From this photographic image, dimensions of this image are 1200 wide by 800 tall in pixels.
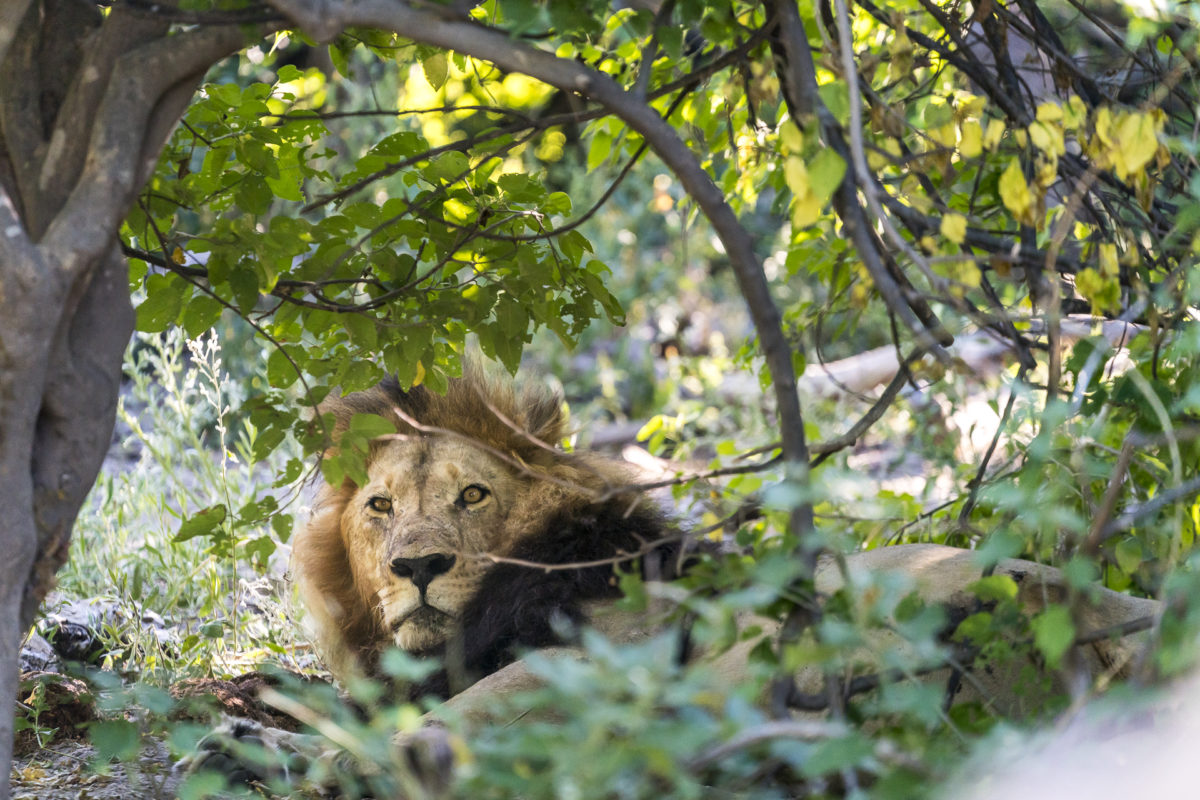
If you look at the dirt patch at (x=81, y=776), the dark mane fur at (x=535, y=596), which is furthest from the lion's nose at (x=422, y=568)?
the dirt patch at (x=81, y=776)

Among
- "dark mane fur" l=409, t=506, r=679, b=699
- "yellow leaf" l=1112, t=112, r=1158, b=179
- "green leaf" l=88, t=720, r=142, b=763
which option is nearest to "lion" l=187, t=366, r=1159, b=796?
"dark mane fur" l=409, t=506, r=679, b=699

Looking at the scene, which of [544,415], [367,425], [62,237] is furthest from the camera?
[544,415]

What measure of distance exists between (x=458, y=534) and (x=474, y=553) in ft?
0.20

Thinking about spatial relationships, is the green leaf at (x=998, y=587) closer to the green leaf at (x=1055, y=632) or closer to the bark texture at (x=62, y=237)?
the green leaf at (x=1055, y=632)

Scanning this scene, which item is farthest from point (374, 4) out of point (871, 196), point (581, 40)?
point (871, 196)

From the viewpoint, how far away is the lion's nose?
→ 259cm

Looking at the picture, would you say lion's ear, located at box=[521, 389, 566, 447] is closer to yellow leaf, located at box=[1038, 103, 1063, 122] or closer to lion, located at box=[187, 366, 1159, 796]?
lion, located at box=[187, 366, 1159, 796]

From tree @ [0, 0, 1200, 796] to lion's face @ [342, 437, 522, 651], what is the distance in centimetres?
26

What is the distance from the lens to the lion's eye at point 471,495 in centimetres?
271

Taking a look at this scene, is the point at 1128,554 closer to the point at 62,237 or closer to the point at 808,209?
the point at 808,209

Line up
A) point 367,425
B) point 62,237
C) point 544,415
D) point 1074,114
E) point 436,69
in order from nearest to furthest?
point 62,237 → point 1074,114 → point 367,425 → point 436,69 → point 544,415

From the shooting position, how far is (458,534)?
266 centimetres

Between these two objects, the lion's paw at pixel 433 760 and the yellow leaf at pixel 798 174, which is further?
the yellow leaf at pixel 798 174

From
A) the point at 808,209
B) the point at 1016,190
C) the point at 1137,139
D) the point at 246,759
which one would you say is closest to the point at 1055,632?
the point at 808,209
